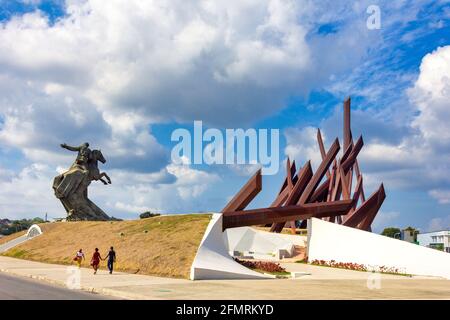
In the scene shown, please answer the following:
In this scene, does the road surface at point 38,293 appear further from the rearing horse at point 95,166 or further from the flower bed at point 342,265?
the rearing horse at point 95,166

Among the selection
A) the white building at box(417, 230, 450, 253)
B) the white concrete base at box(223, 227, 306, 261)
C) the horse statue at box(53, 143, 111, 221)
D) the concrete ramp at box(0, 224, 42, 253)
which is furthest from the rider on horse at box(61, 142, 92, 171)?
the white building at box(417, 230, 450, 253)

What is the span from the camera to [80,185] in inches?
2068

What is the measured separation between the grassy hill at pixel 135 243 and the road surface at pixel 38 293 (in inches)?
264

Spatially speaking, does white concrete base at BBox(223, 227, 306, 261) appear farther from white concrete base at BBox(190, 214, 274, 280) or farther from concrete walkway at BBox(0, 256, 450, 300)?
concrete walkway at BBox(0, 256, 450, 300)

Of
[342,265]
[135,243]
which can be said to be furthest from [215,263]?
[342,265]

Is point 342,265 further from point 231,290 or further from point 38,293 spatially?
point 38,293

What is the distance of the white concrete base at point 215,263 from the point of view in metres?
21.5

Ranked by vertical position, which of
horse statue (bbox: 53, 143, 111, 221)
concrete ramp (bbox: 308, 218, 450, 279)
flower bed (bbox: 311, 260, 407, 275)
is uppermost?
horse statue (bbox: 53, 143, 111, 221)

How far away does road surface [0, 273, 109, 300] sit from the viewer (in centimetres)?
1364

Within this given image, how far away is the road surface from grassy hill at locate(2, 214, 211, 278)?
22.0 ft

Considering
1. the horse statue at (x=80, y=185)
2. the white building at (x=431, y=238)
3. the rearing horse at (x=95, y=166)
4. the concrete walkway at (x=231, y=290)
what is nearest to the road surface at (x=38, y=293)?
the concrete walkway at (x=231, y=290)

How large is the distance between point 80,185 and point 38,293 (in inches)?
1549
